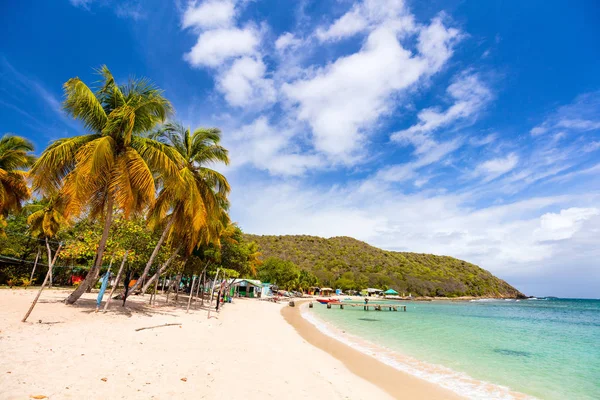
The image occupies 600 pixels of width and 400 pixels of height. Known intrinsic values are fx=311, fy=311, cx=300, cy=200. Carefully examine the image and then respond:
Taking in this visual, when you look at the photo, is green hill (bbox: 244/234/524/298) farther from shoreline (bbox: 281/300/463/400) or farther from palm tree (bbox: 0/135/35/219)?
shoreline (bbox: 281/300/463/400)

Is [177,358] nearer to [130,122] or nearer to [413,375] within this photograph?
[413,375]

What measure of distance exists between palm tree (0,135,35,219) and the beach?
331 inches

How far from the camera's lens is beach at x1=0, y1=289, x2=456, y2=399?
5.04 meters

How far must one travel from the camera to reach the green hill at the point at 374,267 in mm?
84625

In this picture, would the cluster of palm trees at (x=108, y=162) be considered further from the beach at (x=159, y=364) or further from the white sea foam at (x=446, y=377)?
the white sea foam at (x=446, y=377)

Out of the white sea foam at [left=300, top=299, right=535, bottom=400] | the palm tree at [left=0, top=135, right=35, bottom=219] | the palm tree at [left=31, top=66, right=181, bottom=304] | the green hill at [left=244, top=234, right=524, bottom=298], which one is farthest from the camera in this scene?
the green hill at [left=244, top=234, right=524, bottom=298]

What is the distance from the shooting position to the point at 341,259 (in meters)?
94.8

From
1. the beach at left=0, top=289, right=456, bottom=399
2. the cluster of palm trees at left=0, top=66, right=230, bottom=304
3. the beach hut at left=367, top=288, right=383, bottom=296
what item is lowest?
the beach at left=0, top=289, right=456, bottom=399

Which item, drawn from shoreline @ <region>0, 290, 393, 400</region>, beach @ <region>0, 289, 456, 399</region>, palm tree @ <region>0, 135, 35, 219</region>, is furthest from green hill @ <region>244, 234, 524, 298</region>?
shoreline @ <region>0, 290, 393, 400</region>

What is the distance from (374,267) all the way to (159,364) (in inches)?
3602

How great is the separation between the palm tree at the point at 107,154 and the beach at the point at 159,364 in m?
Result: 4.09

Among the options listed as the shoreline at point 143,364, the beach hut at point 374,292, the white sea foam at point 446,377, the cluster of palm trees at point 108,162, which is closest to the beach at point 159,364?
the shoreline at point 143,364

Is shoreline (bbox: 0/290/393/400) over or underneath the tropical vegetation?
underneath

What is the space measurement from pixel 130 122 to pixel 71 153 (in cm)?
257
